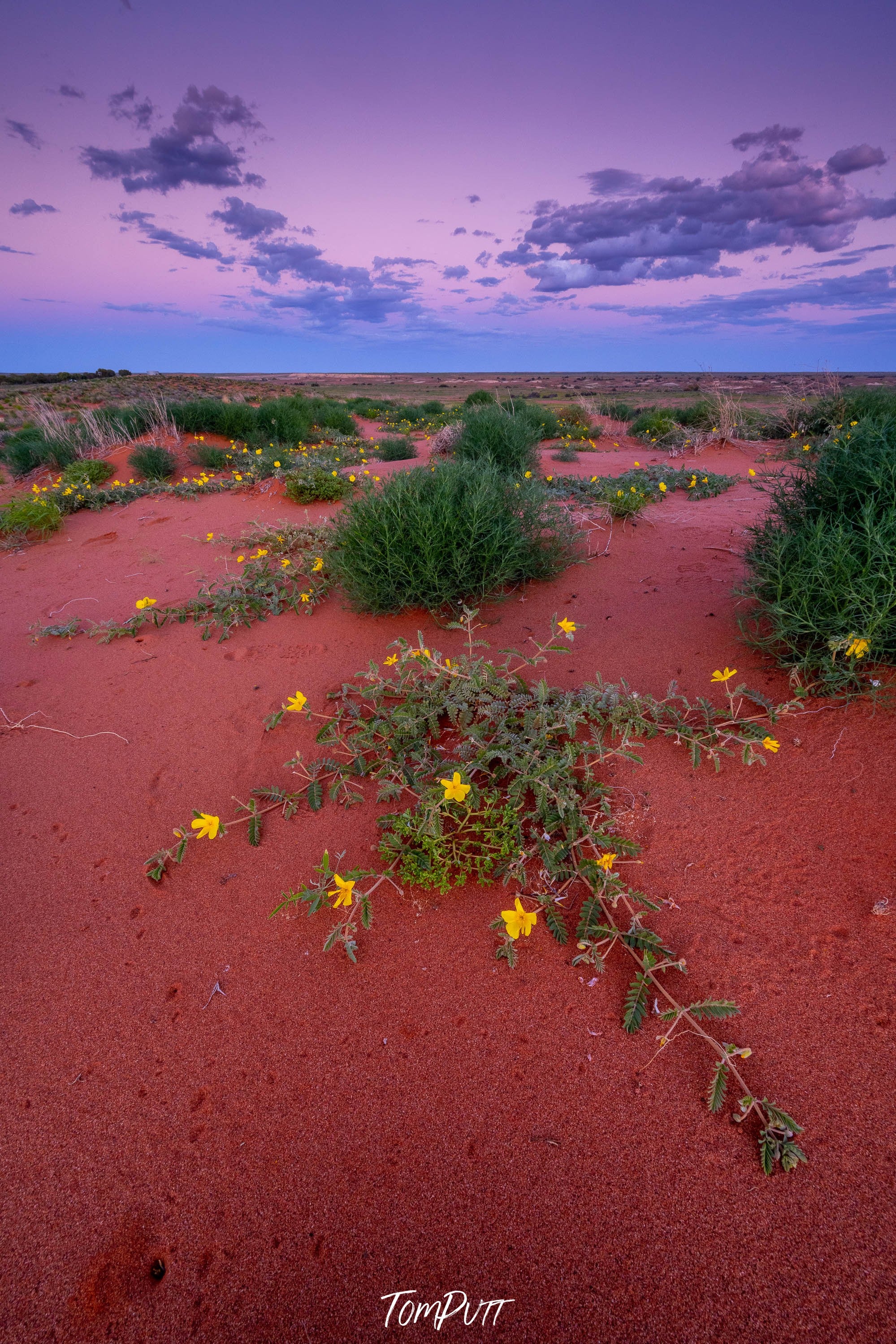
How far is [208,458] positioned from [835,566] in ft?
28.3

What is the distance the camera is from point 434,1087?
145cm

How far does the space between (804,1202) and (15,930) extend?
2.39 metres

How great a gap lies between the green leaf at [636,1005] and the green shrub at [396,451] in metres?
8.85

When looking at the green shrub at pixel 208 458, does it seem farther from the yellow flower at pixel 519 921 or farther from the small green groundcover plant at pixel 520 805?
the yellow flower at pixel 519 921

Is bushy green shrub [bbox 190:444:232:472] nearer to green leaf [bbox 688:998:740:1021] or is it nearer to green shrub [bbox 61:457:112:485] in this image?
green shrub [bbox 61:457:112:485]

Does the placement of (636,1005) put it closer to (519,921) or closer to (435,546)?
(519,921)

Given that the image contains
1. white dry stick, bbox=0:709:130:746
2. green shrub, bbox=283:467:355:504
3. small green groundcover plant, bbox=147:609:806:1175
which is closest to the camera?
small green groundcover plant, bbox=147:609:806:1175

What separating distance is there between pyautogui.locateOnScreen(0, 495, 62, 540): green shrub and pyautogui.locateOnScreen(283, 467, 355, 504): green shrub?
260 cm

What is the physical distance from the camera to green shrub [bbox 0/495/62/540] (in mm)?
6082

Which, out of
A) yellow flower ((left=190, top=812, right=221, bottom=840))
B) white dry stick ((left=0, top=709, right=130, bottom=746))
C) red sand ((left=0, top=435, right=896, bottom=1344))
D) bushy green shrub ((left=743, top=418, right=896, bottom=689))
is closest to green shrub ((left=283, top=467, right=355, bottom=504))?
white dry stick ((left=0, top=709, right=130, bottom=746))

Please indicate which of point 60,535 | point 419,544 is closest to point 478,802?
point 419,544

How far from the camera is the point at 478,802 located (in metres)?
1.98

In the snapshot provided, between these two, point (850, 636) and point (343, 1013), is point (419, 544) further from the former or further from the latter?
point (343, 1013)

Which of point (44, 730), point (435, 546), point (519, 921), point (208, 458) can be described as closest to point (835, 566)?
point (519, 921)
